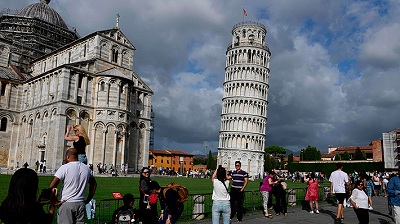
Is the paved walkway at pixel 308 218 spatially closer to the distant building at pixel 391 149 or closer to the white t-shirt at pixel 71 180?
the white t-shirt at pixel 71 180

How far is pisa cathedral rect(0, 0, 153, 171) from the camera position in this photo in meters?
36.9

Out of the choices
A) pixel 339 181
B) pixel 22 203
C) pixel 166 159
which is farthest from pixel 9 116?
pixel 166 159

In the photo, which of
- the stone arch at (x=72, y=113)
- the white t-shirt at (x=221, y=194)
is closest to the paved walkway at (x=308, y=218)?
the white t-shirt at (x=221, y=194)

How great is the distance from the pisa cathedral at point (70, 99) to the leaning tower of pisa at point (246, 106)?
26.2 metres

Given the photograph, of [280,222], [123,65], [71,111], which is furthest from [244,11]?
[280,222]

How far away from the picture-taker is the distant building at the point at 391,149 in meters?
63.0

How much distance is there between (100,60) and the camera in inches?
1578

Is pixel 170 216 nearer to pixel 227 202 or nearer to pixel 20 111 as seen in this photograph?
pixel 227 202

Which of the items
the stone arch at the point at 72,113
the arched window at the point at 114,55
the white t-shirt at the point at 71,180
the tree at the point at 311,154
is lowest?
the white t-shirt at the point at 71,180

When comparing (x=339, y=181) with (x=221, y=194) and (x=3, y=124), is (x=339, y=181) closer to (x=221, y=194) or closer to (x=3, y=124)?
(x=221, y=194)

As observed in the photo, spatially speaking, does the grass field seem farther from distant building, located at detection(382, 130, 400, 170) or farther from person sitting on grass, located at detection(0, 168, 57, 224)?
distant building, located at detection(382, 130, 400, 170)

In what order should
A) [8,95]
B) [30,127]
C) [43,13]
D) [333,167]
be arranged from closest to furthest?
[30,127], [8,95], [43,13], [333,167]

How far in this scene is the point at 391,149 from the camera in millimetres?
64812

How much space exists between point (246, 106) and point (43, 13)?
3928 centimetres
